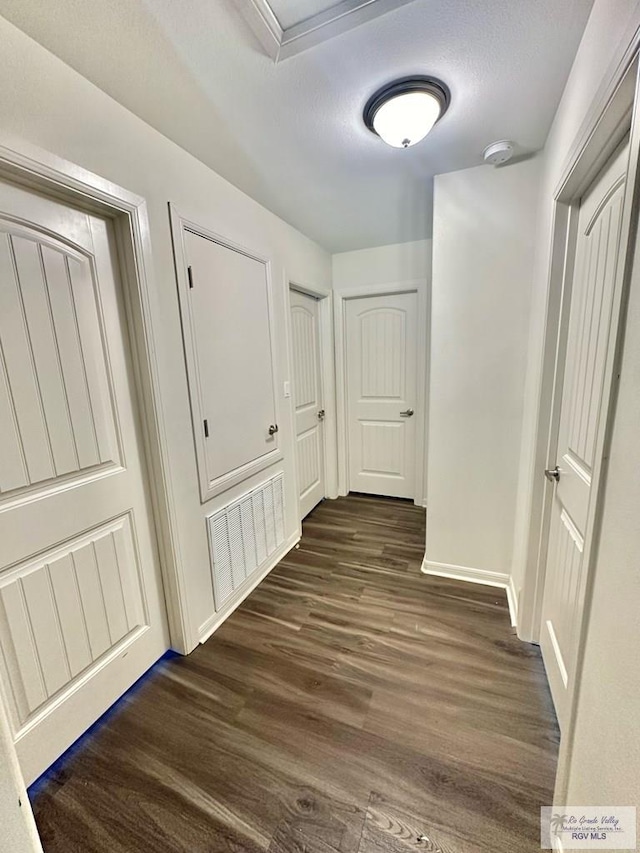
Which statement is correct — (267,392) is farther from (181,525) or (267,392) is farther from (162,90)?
(162,90)

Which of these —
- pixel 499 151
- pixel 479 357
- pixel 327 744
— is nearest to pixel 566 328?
pixel 479 357

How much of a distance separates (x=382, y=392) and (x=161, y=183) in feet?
7.54

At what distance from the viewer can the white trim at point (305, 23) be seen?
3.14 feet

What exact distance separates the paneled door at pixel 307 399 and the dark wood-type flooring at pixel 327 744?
1249 mm

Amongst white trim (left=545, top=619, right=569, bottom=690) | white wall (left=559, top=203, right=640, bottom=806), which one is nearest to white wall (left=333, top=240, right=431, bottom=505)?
white trim (left=545, top=619, right=569, bottom=690)

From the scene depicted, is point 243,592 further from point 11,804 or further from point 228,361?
point 11,804

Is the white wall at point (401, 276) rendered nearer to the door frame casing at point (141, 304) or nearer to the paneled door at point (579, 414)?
the paneled door at point (579, 414)

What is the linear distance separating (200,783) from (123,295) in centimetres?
181

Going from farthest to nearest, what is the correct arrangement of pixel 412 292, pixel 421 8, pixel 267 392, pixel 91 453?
pixel 412 292, pixel 267 392, pixel 91 453, pixel 421 8

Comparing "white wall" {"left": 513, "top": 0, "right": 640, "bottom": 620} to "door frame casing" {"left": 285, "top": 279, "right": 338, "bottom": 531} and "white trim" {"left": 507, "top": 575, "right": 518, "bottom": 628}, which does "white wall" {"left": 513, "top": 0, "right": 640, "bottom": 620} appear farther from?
"door frame casing" {"left": 285, "top": 279, "right": 338, "bottom": 531}

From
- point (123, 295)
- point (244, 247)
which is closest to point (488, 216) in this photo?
point (244, 247)

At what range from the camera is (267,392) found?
222cm

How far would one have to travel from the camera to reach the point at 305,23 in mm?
1021

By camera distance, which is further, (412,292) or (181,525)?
(412,292)
